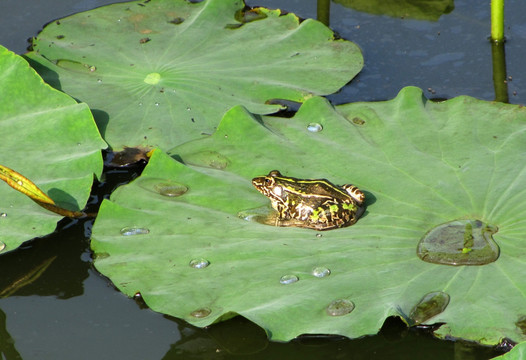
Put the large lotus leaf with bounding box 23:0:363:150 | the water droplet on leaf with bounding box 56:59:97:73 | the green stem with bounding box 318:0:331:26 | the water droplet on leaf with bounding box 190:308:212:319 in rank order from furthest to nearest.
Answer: the green stem with bounding box 318:0:331:26, the water droplet on leaf with bounding box 56:59:97:73, the large lotus leaf with bounding box 23:0:363:150, the water droplet on leaf with bounding box 190:308:212:319

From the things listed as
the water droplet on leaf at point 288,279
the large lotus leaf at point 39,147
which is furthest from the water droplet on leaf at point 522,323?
the large lotus leaf at point 39,147

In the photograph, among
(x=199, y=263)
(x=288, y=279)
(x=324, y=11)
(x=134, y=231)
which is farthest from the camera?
(x=324, y=11)

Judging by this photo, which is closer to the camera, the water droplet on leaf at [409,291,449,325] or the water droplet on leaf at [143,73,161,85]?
the water droplet on leaf at [409,291,449,325]

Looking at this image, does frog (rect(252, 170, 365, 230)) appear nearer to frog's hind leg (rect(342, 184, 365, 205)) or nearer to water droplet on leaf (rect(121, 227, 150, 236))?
frog's hind leg (rect(342, 184, 365, 205))

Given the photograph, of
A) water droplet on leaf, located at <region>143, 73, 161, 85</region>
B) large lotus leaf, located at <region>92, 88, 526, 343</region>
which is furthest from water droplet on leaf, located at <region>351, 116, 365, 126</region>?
water droplet on leaf, located at <region>143, 73, 161, 85</region>

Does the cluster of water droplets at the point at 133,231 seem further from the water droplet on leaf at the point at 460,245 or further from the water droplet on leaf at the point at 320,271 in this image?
the water droplet on leaf at the point at 460,245

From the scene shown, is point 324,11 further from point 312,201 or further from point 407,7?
point 312,201

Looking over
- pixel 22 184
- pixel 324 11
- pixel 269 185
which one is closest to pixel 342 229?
pixel 269 185
